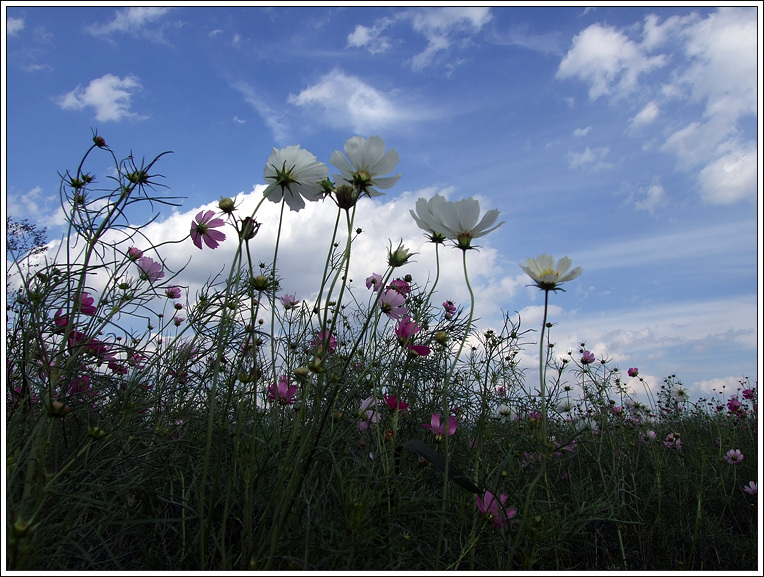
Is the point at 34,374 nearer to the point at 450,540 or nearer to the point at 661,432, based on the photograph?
the point at 450,540

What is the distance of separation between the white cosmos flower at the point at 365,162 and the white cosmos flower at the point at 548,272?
0.29 meters

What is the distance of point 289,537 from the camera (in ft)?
2.49


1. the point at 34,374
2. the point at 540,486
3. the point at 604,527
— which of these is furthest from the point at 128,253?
the point at 604,527

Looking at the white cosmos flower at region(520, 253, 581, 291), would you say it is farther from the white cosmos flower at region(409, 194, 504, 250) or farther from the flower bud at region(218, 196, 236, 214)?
the flower bud at region(218, 196, 236, 214)

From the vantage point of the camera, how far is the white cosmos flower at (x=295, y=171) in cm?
78

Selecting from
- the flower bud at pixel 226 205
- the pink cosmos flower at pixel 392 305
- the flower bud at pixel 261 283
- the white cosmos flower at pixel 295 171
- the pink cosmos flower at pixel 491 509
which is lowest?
the pink cosmos flower at pixel 491 509

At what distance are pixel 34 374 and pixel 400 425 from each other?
Result: 995mm

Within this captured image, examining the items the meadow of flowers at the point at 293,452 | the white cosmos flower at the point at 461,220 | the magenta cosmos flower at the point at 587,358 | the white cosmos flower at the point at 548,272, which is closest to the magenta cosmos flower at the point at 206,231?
the meadow of flowers at the point at 293,452

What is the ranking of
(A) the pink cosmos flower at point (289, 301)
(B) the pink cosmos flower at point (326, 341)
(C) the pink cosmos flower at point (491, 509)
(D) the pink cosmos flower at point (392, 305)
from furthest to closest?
(A) the pink cosmos flower at point (289, 301)
(D) the pink cosmos flower at point (392, 305)
(C) the pink cosmos flower at point (491, 509)
(B) the pink cosmos flower at point (326, 341)

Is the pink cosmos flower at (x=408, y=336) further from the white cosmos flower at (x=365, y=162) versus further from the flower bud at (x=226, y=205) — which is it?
the flower bud at (x=226, y=205)

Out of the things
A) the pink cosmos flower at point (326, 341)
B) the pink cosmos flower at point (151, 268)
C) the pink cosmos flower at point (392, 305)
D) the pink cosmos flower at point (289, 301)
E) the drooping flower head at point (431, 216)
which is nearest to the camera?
the pink cosmos flower at point (326, 341)

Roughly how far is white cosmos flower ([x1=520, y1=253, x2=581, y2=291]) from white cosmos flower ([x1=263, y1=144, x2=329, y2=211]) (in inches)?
14.8

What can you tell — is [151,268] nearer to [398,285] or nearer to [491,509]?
[398,285]

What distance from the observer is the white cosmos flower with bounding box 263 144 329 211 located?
30.8 inches
